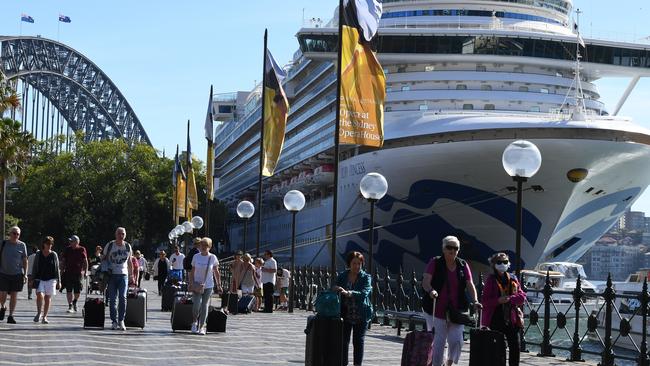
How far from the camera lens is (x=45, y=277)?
1947 cm

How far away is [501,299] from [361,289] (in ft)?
5.26

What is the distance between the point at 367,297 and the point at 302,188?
42.0 m

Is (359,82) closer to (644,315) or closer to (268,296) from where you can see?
(644,315)

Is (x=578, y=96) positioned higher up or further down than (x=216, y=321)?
higher up

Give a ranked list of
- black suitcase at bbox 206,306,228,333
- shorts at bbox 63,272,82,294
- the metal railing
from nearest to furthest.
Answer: the metal railing, black suitcase at bbox 206,306,228,333, shorts at bbox 63,272,82,294

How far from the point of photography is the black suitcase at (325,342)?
1255 cm

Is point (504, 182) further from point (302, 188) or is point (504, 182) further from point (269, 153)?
point (302, 188)

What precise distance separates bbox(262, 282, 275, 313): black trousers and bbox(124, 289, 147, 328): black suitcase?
8717 millimetres

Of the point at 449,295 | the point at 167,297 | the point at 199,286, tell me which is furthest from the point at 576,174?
the point at 449,295

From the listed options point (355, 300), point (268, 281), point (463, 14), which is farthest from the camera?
point (463, 14)

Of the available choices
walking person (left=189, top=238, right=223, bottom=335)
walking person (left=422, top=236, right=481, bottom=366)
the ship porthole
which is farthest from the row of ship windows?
walking person (left=422, top=236, right=481, bottom=366)

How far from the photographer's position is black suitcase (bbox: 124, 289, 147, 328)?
1903 centimetres

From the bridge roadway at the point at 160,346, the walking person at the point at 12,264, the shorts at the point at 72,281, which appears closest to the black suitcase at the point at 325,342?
the bridge roadway at the point at 160,346

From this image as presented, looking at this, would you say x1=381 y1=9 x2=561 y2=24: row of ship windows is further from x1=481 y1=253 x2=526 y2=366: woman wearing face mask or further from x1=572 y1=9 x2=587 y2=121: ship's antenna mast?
x1=481 y1=253 x2=526 y2=366: woman wearing face mask
